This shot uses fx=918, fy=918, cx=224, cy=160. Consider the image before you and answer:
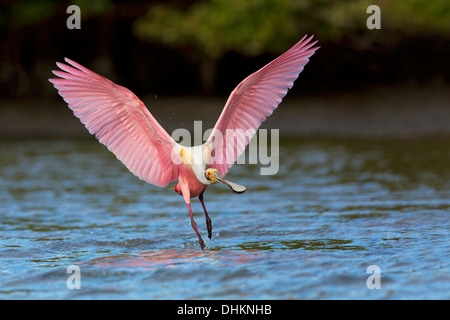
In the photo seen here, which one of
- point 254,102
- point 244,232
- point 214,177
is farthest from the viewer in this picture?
point 244,232

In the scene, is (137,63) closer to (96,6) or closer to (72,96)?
(96,6)

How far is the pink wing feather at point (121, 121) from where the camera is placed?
7.75 meters

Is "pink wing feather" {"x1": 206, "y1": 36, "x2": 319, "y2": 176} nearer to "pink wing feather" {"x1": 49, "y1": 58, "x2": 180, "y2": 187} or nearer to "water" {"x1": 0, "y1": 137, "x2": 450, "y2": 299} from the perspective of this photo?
"pink wing feather" {"x1": 49, "y1": 58, "x2": 180, "y2": 187}

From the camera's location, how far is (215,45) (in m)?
20.4

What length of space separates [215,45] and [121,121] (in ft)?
41.3

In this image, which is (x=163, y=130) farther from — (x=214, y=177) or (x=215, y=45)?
(x=215, y=45)

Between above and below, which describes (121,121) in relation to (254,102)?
below

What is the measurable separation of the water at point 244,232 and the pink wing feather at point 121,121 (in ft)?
2.47

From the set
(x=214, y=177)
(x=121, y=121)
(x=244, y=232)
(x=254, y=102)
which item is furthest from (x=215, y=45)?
(x=214, y=177)

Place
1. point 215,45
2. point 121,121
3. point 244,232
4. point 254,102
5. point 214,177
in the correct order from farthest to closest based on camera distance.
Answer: point 215,45, point 244,232, point 254,102, point 121,121, point 214,177

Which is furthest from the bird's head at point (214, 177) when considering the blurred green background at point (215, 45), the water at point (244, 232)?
the blurred green background at point (215, 45)

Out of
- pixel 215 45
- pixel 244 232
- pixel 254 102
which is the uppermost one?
pixel 215 45

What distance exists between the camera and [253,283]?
669 cm
